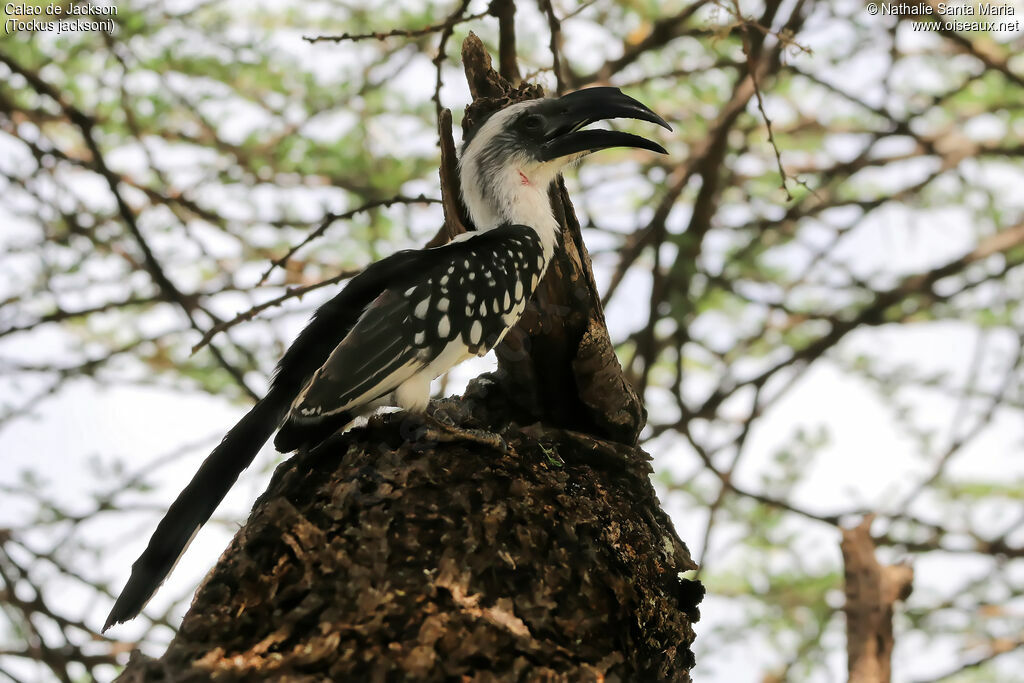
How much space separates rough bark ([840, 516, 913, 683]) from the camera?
2863 millimetres

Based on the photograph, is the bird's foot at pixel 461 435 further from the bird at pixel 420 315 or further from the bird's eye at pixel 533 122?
the bird's eye at pixel 533 122

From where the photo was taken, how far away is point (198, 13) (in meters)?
4.20

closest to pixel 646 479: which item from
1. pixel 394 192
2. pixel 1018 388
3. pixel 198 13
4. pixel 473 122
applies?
pixel 473 122

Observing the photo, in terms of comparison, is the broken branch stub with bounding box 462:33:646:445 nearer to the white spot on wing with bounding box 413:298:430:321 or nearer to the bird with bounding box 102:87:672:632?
the bird with bounding box 102:87:672:632

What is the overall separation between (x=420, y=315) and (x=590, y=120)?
805 mm

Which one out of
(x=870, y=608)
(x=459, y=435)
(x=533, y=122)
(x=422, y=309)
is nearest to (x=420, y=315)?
(x=422, y=309)

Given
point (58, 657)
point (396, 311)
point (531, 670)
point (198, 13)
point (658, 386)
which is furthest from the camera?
point (658, 386)

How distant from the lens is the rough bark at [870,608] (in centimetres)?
286

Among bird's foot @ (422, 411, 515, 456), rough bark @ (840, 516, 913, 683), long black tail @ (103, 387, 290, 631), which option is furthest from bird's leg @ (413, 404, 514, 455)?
rough bark @ (840, 516, 913, 683)

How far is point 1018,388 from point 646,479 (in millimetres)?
3501

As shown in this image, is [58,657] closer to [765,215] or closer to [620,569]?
[620,569]

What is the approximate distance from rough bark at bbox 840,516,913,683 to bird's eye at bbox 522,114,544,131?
65.1 inches

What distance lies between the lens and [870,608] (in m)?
2.91

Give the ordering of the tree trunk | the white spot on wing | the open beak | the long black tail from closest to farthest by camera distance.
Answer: the tree trunk → the long black tail → the white spot on wing → the open beak
